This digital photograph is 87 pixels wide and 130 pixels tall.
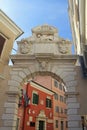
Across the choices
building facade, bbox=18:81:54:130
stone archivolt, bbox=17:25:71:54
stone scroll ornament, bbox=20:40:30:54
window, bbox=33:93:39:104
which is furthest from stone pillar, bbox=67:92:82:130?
window, bbox=33:93:39:104

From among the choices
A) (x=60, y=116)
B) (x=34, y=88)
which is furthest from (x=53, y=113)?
(x=34, y=88)

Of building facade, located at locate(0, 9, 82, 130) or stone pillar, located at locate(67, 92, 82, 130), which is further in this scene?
building facade, located at locate(0, 9, 82, 130)

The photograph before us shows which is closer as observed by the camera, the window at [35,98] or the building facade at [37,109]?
the building facade at [37,109]

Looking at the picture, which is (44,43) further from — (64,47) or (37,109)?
(37,109)

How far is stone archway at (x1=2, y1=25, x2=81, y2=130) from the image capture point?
9922 mm

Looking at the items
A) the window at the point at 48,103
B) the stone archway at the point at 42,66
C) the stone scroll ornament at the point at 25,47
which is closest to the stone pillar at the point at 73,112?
the stone archway at the point at 42,66

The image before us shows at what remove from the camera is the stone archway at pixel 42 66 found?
9922 millimetres

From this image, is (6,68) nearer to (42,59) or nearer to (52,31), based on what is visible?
(42,59)

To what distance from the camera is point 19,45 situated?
11.8 m

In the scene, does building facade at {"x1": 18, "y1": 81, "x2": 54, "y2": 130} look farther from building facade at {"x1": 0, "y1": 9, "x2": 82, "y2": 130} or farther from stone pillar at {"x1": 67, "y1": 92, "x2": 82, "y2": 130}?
stone pillar at {"x1": 67, "y1": 92, "x2": 82, "y2": 130}

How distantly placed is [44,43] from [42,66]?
1.65 meters

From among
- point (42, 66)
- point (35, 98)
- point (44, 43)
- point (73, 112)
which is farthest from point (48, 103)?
point (73, 112)

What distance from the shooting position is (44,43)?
11734 millimetres

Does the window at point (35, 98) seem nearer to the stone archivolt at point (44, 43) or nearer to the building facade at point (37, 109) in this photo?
the building facade at point (37, 109)
